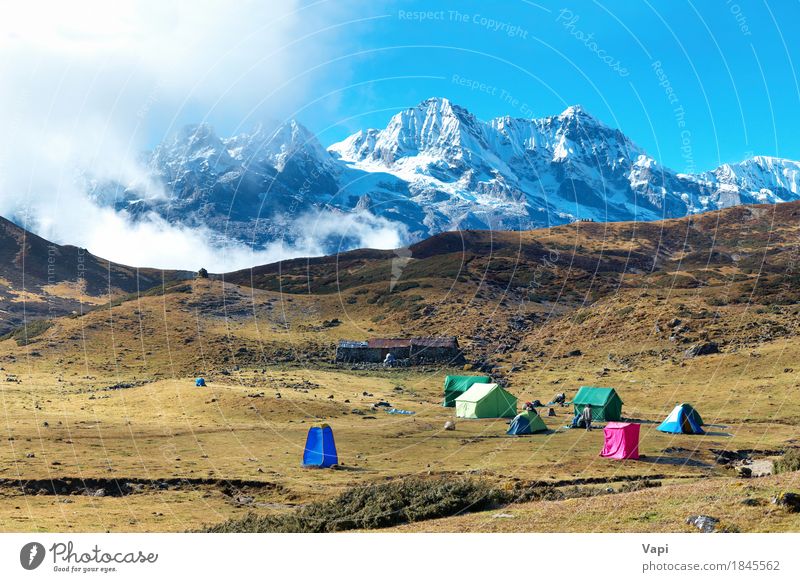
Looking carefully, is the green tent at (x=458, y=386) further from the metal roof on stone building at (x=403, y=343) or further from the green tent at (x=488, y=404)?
the metal roof on stone building at (x=403, y=343)

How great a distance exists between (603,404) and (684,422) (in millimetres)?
6849

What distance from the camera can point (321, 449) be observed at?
122ft

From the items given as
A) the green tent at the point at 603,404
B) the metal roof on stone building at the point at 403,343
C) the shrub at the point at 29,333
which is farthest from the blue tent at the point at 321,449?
the shrub at the point at 29,333

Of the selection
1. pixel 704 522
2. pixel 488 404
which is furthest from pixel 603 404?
pixel 704 522

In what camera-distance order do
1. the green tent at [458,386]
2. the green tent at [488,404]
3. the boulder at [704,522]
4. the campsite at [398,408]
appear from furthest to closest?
1. the green tent at [458,386]
2. the green tent at [488,404]
3. the campsite at [398,408]
4. the boulder at [704,522]

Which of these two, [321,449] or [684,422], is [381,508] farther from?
[684,422]

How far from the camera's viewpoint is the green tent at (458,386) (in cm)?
6291

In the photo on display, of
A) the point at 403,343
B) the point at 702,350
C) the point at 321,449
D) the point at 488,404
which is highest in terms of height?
the point at 403,343

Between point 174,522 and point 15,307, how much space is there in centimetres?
15647

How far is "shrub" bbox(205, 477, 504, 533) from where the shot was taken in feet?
73.0

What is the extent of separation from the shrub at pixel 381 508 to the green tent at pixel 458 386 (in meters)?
37.2

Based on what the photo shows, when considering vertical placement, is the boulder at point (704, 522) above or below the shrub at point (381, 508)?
above

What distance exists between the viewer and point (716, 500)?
20594mm
